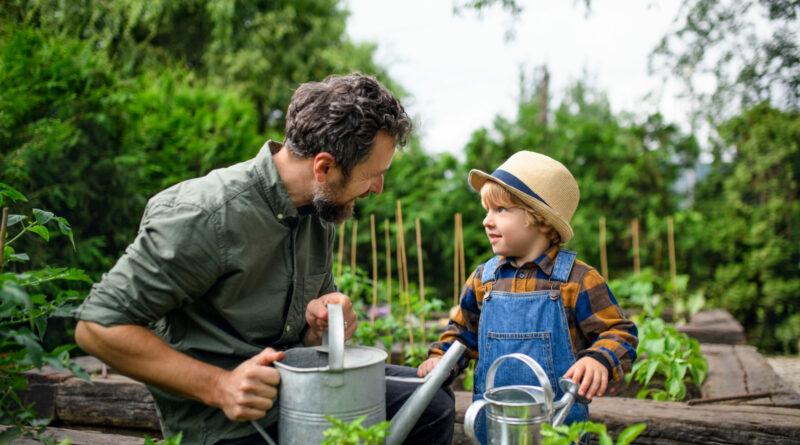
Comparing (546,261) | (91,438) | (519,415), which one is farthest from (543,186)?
(91,438)

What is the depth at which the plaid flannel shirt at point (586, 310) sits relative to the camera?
74.8 inches

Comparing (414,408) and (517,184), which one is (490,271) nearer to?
(517,184)

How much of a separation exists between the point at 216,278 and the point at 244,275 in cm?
7

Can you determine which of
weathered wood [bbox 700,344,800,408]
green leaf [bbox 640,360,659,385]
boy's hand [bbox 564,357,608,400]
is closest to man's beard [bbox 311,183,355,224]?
boy's hand [bbox 564,357,608,400]

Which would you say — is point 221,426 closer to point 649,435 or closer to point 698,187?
point 649,435

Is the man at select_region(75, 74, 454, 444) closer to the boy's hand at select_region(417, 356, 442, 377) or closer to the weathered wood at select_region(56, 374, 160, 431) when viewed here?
the boy's hand at select_region(417, 356, 442, 377)

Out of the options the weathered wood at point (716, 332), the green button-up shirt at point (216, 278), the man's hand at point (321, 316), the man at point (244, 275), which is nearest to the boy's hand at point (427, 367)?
the man at point (244, 275)

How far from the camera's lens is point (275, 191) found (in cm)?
187

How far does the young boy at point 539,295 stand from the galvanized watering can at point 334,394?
0.41 m

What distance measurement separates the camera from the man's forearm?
1554 mm

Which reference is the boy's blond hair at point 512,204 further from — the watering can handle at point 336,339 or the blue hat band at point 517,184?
the watering can handle at point 336,339

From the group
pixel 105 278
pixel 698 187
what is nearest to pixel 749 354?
pixel 698 187

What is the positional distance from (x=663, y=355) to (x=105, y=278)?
2481 millimetres

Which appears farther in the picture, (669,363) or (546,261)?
(669,363)
